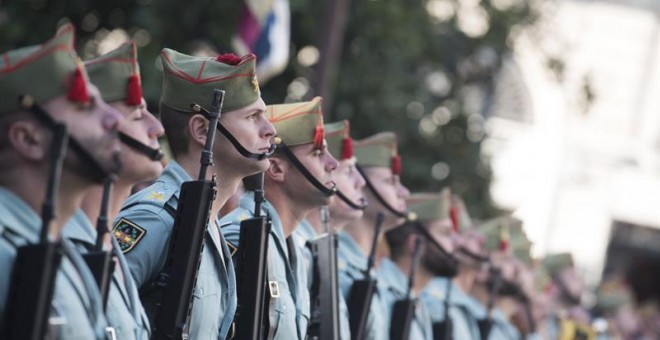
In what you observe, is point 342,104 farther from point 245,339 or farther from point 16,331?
point 16,331

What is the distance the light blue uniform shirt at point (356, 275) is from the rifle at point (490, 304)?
8.51 feet

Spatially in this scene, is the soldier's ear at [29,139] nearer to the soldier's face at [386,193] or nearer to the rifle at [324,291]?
the rifle at [324,291]

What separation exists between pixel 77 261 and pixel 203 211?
98 centimetres

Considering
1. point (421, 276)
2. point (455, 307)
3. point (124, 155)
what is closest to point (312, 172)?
point (124, 155)

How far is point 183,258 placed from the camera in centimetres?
555

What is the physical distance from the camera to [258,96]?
20.2ft

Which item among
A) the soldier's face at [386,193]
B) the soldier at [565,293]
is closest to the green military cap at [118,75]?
the soldier's face at [386,193]

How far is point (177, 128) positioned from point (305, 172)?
0.88m

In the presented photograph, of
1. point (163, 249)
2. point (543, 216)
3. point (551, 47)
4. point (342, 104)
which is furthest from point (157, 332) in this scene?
point (543, 216)

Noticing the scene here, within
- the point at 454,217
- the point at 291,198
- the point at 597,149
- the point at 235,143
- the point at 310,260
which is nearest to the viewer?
the point at 235,143

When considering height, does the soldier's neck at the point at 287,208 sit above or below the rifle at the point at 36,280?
above

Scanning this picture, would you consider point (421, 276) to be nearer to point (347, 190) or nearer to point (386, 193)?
point (386, 193)

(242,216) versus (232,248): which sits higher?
(242,216)

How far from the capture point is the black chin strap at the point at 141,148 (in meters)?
4.96
